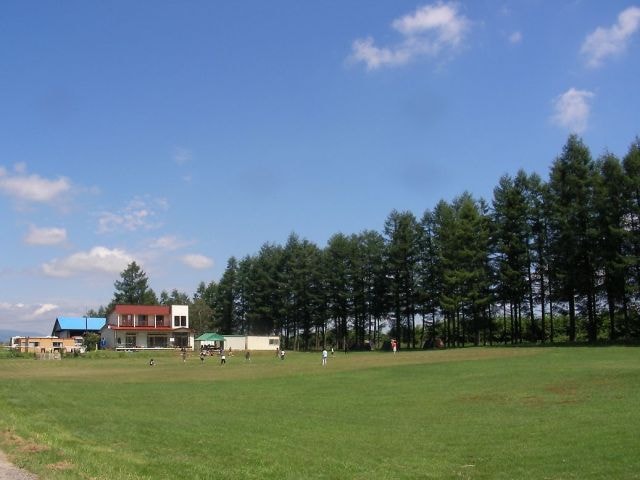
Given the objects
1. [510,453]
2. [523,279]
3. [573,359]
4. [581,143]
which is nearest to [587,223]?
[581,143]

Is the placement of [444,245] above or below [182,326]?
above

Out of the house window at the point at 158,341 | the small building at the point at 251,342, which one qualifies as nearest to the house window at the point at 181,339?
the house window at the point at 158,341

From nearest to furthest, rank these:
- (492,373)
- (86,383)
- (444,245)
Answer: (492,373), (86,383), (444,245)

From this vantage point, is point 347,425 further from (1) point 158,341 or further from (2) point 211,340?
(1) point 158,341

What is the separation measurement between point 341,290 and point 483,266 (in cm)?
3140

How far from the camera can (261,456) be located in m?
17.4

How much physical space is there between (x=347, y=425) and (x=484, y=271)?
60151 mm

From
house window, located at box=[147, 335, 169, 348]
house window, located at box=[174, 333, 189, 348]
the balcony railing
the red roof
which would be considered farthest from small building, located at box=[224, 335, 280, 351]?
the red roof

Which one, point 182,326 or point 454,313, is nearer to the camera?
point 454,313

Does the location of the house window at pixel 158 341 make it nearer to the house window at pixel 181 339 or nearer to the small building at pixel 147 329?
the small building at pixel 147 329

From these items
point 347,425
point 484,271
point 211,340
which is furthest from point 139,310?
point 347,425

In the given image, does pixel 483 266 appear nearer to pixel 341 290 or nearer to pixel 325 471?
pixel 341 290

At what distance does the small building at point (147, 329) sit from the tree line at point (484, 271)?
16.7 meters

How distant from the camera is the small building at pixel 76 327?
142m
